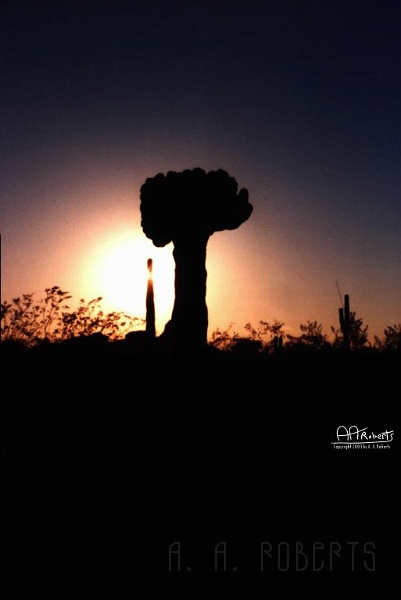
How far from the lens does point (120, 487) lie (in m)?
6.04

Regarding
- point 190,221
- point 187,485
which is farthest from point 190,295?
point 187,485

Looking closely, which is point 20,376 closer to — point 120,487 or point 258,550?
point 120,487

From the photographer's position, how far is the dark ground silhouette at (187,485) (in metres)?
4.96

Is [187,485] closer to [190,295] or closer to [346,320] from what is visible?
[190,295]

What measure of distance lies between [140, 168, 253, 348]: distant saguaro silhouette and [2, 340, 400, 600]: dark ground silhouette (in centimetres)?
537

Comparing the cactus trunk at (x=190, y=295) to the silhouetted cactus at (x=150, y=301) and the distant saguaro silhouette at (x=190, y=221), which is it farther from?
the silhouetted cactus at (x=150, y=301)

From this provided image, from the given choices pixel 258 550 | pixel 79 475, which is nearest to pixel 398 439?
pixel 258 550
